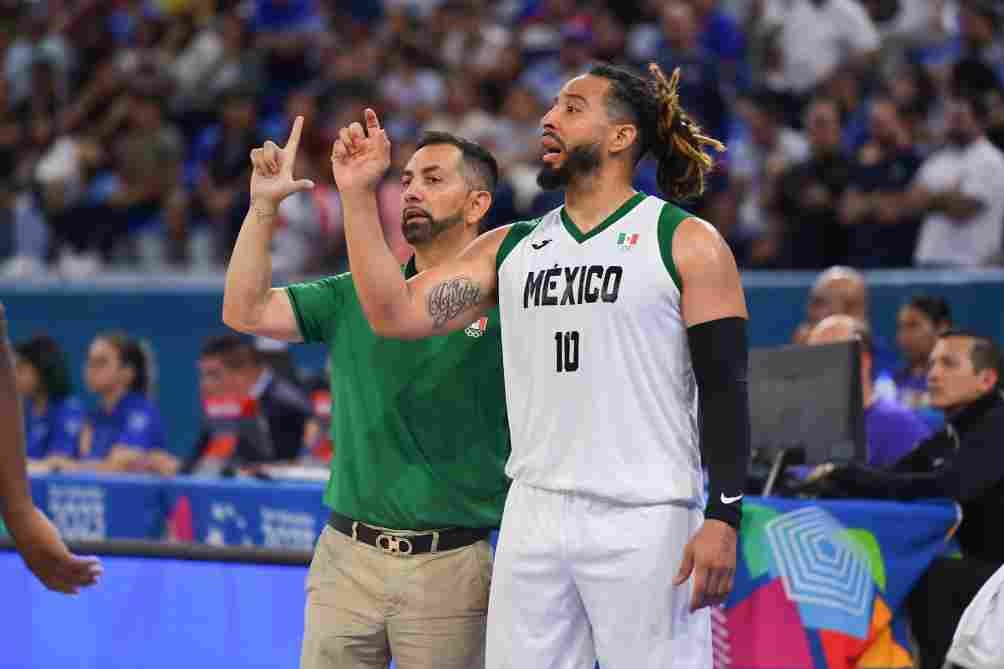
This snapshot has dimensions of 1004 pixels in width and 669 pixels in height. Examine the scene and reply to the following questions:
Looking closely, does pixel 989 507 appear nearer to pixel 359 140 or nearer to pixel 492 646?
pixel 492 646

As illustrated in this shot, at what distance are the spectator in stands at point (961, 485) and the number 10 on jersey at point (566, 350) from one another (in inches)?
91.9

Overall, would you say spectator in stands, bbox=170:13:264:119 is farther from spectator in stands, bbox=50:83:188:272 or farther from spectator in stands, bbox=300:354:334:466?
spectator in stands, bbox=300:354:334:466

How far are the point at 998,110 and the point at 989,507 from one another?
4881 mm

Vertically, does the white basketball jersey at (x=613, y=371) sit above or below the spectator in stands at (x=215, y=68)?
below

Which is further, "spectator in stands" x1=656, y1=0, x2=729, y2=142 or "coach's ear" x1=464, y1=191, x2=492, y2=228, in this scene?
"spectator in stands" x1=656, y1=0, x2=729, y2=142

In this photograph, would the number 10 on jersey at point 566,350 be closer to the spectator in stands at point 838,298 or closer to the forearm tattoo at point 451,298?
the forearm tattoo at point 451,298

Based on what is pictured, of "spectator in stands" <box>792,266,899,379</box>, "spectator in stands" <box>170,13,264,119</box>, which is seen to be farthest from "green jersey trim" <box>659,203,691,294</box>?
"spectator in stands" <box>170,13,264,119</box>

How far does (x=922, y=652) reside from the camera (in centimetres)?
565

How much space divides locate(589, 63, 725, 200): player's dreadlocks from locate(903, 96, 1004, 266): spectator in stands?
19.8 ft

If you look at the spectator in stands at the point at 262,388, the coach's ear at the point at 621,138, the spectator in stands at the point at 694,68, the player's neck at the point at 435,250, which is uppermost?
the spectator in stands at the point at 694,68

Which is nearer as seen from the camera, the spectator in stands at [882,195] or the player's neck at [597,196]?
the player's neck at [597,196]

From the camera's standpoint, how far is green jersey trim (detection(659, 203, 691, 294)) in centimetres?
380

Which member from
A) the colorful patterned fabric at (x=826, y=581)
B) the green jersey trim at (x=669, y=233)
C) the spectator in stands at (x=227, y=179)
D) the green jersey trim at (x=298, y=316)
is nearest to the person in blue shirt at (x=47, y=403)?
the spectator in stands at (x=227, y=179)

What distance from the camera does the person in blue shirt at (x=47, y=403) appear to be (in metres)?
8.81
